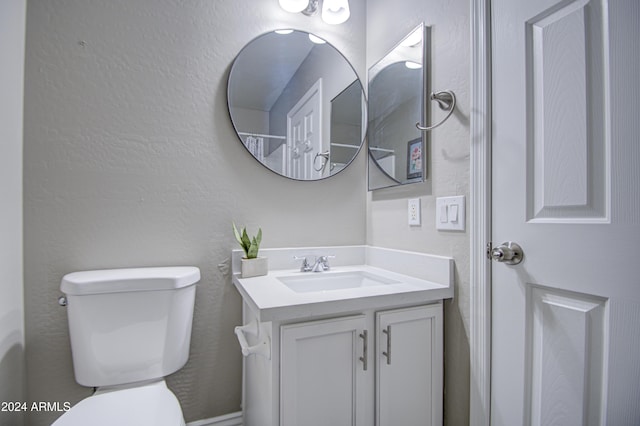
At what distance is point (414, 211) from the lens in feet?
3.98

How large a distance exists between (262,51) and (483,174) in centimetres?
110

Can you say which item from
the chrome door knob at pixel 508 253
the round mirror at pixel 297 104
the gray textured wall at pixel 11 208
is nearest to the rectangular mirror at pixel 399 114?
Result: the round mirror at pixel 297 104

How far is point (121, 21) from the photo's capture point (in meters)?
1.19

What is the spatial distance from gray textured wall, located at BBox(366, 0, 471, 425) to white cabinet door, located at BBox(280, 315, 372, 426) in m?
0.33

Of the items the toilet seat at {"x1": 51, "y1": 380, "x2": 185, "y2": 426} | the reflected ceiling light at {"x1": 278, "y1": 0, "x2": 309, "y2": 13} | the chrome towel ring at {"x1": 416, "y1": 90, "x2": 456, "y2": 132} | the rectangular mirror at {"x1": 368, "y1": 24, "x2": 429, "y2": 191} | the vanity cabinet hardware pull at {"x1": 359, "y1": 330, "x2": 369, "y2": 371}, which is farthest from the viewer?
the reflected ceiling light at {"x1": 278, "y1": 0, "x2": 309, "y2": 13}

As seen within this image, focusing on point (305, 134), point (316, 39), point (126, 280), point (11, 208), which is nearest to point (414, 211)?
point (305, 134)

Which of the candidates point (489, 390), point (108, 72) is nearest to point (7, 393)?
point (108, 72)

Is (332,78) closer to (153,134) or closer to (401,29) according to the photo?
(401,29)

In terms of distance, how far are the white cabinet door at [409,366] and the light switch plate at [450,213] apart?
287mm

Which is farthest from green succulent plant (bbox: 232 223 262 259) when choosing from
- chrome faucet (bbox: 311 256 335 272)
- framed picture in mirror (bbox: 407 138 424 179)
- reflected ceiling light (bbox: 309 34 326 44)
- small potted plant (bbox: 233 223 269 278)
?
reflected ceiling light (bbox: 309 34 326 44)

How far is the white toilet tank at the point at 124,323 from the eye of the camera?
38.9 inches

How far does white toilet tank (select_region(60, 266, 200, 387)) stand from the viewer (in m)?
0.99

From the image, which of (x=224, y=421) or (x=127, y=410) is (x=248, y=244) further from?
(x=224, y=421)

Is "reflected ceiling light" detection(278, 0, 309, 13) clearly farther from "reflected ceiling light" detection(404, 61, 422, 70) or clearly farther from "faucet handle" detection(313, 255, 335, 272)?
"faucet handle" detection(313, 255, 335, 272)
